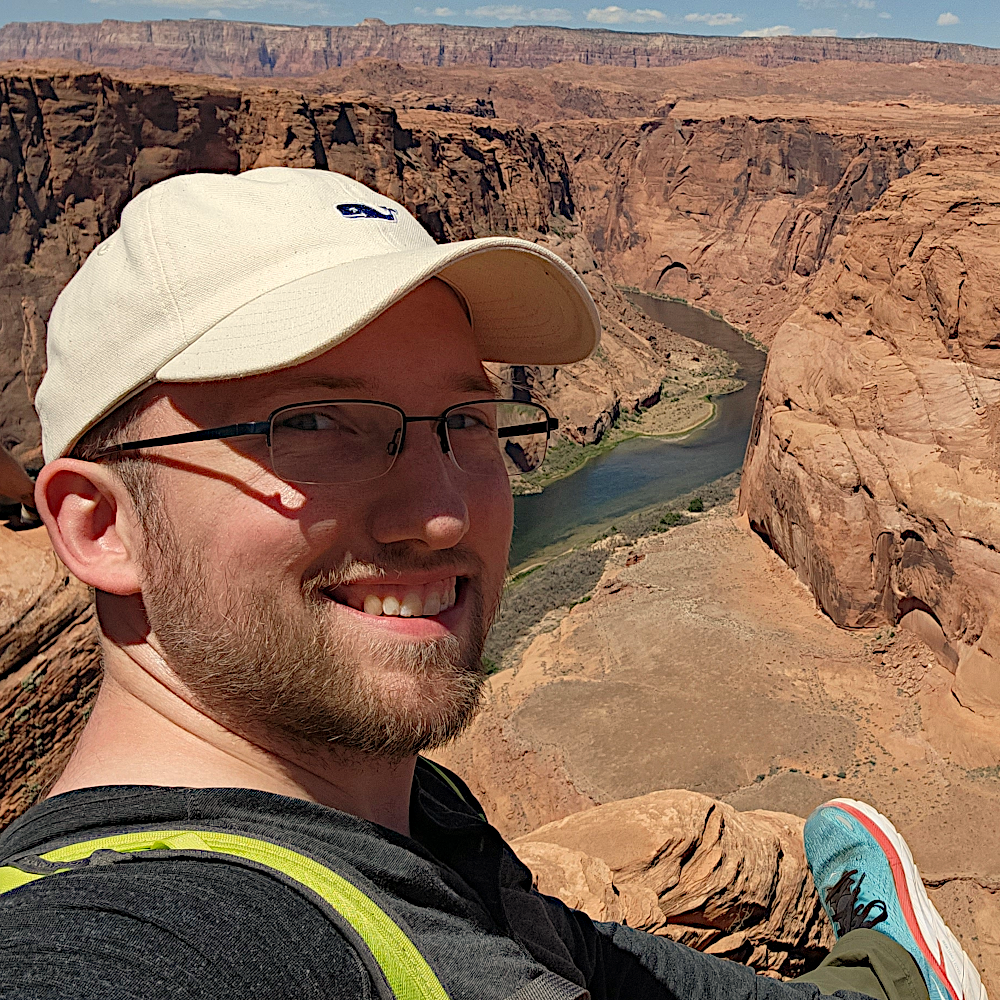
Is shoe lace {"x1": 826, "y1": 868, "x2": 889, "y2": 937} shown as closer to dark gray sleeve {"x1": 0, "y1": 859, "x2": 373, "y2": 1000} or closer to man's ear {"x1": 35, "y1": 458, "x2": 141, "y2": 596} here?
dark gray sleeve {"x1": 0, "y1": 859, "x2": 373, "y2": 1000}

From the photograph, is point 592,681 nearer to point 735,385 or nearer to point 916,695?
point 916,695

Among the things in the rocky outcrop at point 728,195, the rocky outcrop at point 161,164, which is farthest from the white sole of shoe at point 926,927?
the rocky outcrop at point 728,195

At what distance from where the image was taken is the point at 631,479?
33875 millimetres

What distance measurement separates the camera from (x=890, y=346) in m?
15.2

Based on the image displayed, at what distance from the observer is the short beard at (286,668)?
1557 mm

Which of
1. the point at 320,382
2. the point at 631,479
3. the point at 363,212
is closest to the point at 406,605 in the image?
the point at 320,382

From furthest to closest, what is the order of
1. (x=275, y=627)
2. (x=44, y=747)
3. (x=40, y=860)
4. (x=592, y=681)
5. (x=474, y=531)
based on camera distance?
(x=592, y=681)
(x=44, y=747)
(x=474, y=531)
(x=275, y=627)
(x=40, y=860)

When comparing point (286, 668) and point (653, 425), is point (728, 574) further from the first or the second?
point (653, 425)

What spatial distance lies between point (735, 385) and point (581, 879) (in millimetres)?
44188

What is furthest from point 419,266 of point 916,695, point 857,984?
point 916,695

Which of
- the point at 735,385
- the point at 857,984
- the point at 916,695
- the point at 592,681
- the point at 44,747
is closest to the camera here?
the point at 857,984

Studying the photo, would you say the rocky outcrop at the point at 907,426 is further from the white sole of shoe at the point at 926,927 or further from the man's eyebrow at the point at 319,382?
the man's eyebrow at the point at 319,382

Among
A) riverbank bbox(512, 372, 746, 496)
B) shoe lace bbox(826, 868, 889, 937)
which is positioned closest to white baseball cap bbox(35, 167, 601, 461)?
shoe lace bbox(826, 868, 889, 937)

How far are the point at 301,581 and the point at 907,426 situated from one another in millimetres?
14350
